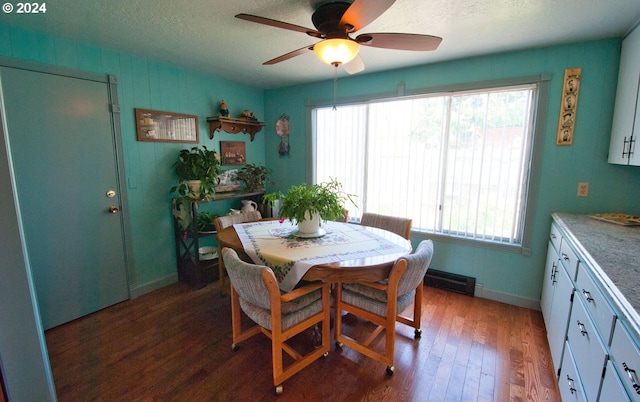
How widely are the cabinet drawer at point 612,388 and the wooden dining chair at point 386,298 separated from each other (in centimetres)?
84

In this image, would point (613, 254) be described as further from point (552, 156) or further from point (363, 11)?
point (363, 11)

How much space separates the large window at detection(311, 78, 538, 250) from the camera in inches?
100

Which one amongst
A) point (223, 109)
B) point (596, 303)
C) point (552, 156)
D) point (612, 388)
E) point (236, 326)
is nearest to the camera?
point (612, 388)

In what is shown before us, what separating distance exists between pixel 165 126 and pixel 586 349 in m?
3.53

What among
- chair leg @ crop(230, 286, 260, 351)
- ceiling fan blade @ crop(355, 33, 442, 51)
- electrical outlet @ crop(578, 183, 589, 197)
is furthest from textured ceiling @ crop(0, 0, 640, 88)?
chair leg @ crop(230, 286, 260, 351)

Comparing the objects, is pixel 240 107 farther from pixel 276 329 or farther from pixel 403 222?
pixel 276 329

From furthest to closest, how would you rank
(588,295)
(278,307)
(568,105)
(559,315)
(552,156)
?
(552,156), (568,105), (559,315), (278,307), (588,295)

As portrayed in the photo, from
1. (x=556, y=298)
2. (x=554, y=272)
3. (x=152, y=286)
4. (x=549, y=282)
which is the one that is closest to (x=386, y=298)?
(x=556, y=298)

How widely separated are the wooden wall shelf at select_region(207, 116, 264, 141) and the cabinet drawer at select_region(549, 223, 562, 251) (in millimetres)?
3282

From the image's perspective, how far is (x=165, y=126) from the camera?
9.53 ft

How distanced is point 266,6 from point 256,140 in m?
2.38

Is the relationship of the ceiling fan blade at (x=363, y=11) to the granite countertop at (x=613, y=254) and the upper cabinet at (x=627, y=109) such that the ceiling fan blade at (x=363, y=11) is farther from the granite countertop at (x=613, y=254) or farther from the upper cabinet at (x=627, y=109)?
the upper cabinet at (x=627, y=109)

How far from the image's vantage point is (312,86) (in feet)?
12.0

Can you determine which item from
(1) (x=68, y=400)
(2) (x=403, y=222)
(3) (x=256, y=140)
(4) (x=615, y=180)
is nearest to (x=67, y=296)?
(1) (x=68, y=400)
